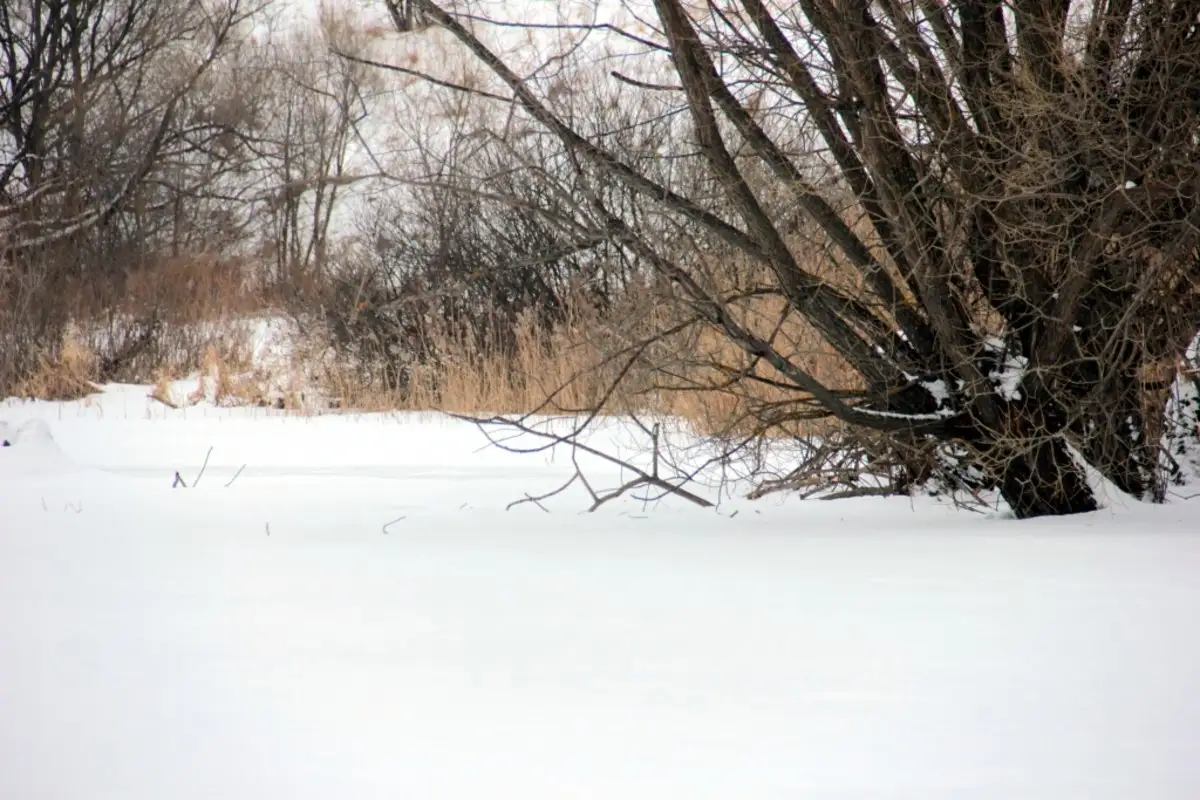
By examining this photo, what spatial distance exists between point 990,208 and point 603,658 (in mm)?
1678

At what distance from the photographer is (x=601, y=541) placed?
2.70 metres

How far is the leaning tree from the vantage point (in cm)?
252

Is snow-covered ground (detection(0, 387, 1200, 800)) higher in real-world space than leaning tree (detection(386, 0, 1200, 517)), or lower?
lower

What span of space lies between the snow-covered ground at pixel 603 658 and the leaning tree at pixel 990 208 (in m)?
0.29

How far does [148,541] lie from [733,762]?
1955mm

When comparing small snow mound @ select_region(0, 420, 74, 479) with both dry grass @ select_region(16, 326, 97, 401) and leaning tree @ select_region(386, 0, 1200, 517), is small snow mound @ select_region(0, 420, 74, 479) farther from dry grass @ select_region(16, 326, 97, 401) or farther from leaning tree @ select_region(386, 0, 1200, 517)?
dry grass @ select_region(16, 326, 97, 401)

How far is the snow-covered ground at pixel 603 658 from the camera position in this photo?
114 centimetres

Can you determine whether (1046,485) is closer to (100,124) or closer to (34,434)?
(34,434)

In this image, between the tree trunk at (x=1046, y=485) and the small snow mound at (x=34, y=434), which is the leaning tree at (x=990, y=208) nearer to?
the tree trunk at (x=1046, y=485)

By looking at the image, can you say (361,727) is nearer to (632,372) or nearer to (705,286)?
(705,286)

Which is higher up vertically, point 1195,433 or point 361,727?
point 1195,433

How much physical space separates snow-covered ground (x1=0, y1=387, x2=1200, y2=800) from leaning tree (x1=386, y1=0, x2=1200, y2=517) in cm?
29

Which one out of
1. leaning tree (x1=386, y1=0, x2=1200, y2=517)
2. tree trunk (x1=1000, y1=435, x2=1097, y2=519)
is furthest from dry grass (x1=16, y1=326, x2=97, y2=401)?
tree trunk (x1=1000, y1=435, x2=1097, y2=519)

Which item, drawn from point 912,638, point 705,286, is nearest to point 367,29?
point 705,286
